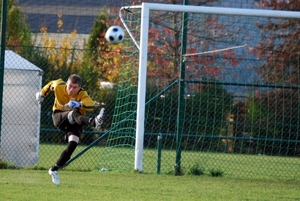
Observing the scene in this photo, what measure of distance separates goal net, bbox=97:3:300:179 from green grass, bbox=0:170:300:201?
3.76ft

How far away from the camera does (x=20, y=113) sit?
14.5m

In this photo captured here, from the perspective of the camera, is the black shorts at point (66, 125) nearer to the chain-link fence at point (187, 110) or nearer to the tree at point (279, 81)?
the chain-link fence at point (187, 110)

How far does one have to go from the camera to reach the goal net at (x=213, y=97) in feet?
47.3

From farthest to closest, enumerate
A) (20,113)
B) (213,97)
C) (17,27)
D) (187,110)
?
(17,27), (187,110), (213,97), (20,113)

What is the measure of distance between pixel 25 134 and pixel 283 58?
540 centimetres

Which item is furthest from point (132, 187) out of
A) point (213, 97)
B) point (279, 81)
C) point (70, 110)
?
point (279, 81)

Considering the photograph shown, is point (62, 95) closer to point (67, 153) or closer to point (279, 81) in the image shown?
point (67, 153)

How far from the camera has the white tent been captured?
1434cm

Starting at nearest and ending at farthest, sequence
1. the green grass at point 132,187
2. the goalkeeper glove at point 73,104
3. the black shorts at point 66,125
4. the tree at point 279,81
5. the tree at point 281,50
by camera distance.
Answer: the green grass at point 132,187 → the goalkeeper glove at point 73,104 → the black shorts at point 66,125 → the tree at point 279,81 → the tree at point 281,50

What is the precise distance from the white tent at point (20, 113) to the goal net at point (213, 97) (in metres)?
1.33

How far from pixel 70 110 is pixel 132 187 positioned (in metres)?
1.44

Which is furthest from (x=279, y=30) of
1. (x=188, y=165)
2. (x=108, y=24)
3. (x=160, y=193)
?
(x=108, y=24)

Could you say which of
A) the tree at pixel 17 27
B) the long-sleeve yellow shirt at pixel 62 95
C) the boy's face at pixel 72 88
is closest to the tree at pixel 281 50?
the long-sleeve yellow shirt at pixel 62 95

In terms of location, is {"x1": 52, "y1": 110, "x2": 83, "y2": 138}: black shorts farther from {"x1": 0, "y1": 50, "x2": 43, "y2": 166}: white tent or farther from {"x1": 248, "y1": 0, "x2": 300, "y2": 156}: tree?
A: {"x1": 248, "y1": 0, "x2": 300, "y2": 156}: tree
